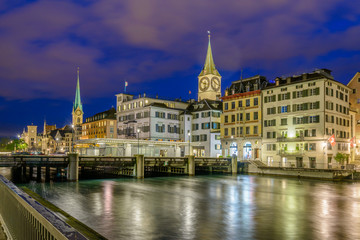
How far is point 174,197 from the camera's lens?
40500mm

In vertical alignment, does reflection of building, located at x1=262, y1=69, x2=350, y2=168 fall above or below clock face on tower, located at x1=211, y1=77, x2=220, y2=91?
below

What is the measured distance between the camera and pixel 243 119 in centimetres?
8744

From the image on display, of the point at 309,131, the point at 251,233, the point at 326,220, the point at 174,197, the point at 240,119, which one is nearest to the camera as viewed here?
the point at 251,233

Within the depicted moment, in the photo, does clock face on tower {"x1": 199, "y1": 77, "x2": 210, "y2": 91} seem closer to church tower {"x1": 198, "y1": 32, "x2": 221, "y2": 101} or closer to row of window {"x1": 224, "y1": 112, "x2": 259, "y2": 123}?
church tower {"x1": 198, "y1": 32, "x2": 221, "y2": 101}

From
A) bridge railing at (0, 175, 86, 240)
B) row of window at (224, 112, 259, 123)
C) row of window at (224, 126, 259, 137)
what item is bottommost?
bridge railing at (0, 175, 86, 240)

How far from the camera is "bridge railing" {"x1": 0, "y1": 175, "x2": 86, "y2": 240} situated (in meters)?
A: 5.94

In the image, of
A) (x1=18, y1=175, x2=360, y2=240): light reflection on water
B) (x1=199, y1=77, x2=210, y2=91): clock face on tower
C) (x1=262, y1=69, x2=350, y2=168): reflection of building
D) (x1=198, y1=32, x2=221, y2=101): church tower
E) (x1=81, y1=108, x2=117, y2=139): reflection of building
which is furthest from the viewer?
(x1=81, y1=108, x2=117, y2=139): reflection of building

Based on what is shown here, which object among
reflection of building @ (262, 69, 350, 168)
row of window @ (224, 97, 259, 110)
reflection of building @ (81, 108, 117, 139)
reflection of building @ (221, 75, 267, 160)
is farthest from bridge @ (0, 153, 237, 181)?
reflection of building @ (81, 108, 117, 139)

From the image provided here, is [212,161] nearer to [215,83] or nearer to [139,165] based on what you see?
[139,165]

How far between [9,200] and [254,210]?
2508cm

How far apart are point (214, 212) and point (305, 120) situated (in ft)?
A: 163

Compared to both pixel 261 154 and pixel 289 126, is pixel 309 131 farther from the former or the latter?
pixel 261 154

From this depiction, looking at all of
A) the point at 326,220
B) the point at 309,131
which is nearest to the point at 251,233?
the point at 326,220

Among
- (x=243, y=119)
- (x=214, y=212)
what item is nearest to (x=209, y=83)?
(x=243, y=119)
